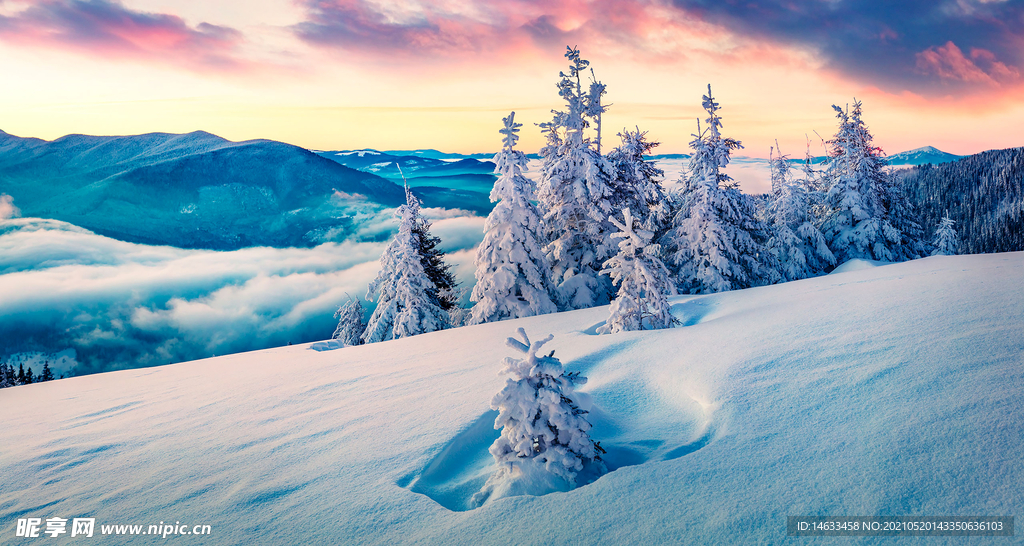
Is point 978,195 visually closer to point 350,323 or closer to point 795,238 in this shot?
point 795,238

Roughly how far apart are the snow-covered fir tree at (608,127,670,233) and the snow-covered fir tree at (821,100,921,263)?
11.8 m

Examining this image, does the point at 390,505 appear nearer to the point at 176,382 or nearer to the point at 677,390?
the point at 677,390

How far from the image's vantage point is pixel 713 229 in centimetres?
2008

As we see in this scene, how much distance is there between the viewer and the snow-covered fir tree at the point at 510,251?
18.6 m

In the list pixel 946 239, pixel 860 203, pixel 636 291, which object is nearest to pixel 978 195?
pixel 946 239

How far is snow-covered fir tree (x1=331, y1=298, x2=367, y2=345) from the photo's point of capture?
113 feet

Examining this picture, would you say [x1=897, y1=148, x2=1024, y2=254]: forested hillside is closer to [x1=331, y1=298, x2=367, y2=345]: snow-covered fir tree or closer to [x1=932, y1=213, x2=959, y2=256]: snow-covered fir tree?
[x1=932, y1=213, x2=959, y2=256]: snow-covered fir tree

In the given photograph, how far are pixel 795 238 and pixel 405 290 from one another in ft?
73.8

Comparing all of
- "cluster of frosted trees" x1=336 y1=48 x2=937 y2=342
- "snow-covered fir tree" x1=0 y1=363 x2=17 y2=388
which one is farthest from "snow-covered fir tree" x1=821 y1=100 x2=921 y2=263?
"snow-covered fir tree" x1=0 y1=363 x2=17 y2=388

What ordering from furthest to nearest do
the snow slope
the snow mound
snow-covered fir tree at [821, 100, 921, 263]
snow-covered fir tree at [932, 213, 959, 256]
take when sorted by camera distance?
snow-covered fir tree at [932, 213, 959, 256] < snow-covered fir tree at [821, 100, 921, 263] < the snow mound < the snow slope

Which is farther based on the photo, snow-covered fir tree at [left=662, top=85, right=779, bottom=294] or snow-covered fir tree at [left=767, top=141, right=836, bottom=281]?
snow-covered fir tree at [left=767, top=141, right=836, bottom=281]

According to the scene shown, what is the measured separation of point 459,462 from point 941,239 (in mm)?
46110

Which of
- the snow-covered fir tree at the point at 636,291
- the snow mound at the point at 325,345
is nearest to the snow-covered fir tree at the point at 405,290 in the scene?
the snow mound at the point at 325,345

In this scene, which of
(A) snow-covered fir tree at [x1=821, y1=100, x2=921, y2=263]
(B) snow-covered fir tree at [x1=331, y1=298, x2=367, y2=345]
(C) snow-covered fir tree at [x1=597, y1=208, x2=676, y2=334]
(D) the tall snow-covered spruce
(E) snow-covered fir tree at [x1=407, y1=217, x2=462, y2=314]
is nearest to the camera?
(D) the tall snow-covered spruce
